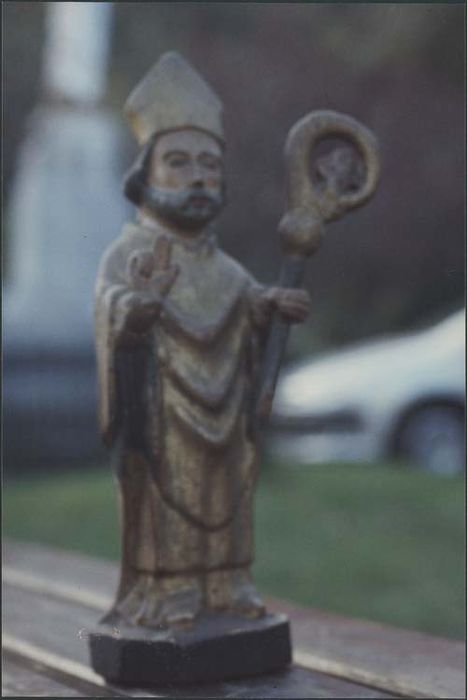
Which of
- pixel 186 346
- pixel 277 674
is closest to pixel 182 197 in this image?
pixel 186 346

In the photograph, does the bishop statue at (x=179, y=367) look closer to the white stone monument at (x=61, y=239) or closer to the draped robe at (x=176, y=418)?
the draped robe at (x=176, y=418)

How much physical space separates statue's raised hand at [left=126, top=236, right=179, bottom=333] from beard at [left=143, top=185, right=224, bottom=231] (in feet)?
0.22

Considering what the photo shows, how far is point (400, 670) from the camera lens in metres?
3.65

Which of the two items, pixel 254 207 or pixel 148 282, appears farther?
pixel 254 207

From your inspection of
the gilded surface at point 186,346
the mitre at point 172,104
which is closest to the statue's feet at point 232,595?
the gilded surface at point 186,346

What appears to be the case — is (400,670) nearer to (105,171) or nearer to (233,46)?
(105,171)

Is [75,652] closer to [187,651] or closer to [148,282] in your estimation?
[187,651]

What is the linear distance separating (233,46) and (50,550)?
23.5 ft

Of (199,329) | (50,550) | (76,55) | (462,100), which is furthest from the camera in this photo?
(76,55)

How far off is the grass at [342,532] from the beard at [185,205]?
81.0 inches

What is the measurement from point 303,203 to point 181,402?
0.54 meters

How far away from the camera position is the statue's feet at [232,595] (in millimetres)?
3529

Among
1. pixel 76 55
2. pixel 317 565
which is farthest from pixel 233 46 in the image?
pixel 317 565

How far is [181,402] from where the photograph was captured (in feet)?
11.3
